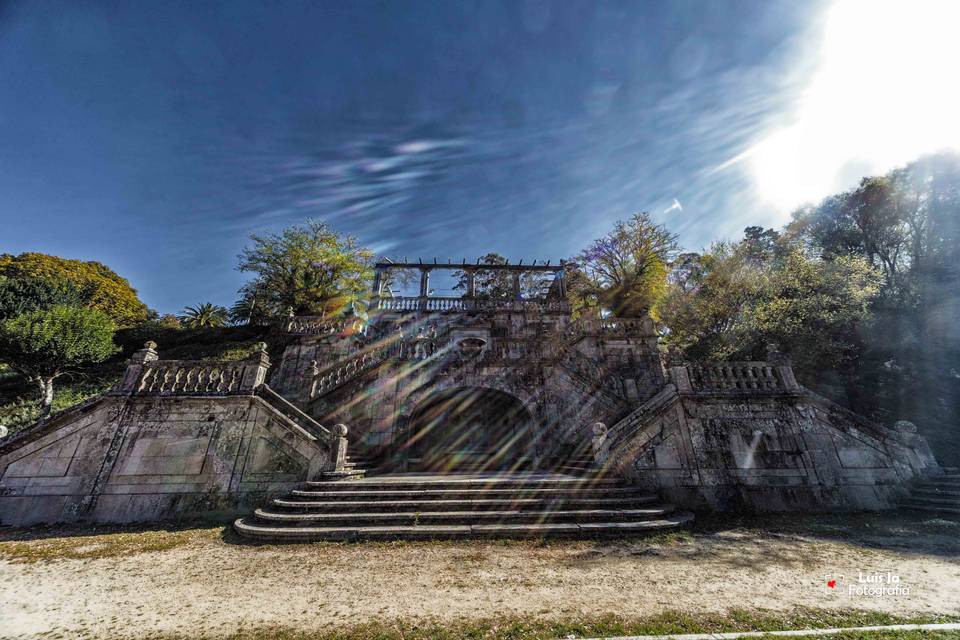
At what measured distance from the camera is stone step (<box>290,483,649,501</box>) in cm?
855

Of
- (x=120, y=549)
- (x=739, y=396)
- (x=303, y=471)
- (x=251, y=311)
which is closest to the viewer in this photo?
(x=120, y=549)

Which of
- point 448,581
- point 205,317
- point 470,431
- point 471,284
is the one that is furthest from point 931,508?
point 205,317

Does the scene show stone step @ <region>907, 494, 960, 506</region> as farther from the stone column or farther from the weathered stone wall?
the stone column

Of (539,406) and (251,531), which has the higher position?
(539,406)

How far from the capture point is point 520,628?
13.1 feet

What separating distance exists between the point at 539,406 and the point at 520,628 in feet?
31.8

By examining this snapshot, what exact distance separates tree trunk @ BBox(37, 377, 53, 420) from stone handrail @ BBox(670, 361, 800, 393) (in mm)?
29851

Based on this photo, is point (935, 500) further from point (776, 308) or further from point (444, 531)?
point (444, 531)

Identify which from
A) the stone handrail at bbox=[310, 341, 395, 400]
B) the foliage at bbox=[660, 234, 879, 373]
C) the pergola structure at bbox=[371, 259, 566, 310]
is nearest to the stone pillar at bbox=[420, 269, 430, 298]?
the pergola structure at bbox=[371, 259, 566, 310]

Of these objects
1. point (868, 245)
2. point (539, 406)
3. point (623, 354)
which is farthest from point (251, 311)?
point (868, 245)

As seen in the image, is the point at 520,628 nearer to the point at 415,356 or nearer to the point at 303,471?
the point at 303,471

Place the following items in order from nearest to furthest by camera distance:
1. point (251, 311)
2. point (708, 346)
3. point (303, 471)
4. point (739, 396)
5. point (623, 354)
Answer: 1. point (303, 471)
2. point (739, 396)
3. point (623, 354)
4. point (708, 346)
5. point (251, 311)

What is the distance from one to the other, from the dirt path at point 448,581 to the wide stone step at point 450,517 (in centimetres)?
82

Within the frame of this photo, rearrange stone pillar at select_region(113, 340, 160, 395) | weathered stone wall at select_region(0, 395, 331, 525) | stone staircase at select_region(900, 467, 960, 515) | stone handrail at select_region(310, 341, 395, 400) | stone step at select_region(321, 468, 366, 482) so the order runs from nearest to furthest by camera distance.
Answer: stone staircase at select_region(900, 467, 960, 515)
weathered stone wall at select_region(0, 395, 331, 525)
stone step at select_region(321, 468, 366, 482)
stone pillar at select_region(113, 340, 160, 395)
stone handrail at select_region(310, 341, 395, 400)
